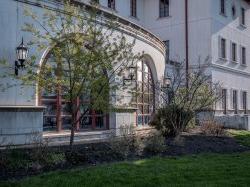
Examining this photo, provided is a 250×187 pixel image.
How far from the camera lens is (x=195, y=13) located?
26.6 m

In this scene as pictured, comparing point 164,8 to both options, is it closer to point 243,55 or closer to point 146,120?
point 243,55

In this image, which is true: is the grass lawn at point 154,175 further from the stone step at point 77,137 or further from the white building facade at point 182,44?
the white building facade at point 182,44

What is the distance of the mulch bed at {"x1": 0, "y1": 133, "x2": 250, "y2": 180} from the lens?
26.3ft

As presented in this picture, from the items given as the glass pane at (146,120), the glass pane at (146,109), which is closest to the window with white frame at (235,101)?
the glass pane at (146,120)

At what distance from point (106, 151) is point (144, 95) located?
660 centimetres

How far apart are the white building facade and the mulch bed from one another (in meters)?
1.60

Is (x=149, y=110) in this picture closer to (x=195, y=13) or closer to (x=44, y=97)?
A: (x=44, y=97)

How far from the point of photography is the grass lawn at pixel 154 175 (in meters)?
7.25

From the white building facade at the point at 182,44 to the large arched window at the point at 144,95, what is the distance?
55 millimetres

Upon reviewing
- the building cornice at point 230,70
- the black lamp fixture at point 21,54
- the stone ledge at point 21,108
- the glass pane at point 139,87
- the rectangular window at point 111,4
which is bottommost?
the stone ledge at point 21,108

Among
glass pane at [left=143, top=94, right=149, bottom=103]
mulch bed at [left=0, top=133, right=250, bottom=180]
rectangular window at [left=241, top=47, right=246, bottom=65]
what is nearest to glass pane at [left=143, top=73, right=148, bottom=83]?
glass pane at [left=143, top=94, right=149, bottom=103]

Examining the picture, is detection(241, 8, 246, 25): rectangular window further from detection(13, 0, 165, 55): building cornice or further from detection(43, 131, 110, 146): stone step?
detection(43, 131, 110, 146): stone step

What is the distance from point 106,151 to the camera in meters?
10.4

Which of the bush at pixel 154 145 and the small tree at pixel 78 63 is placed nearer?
the small tree at pixel 78 63
